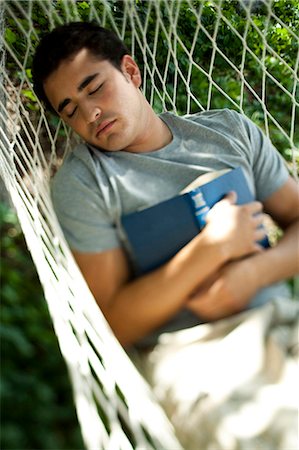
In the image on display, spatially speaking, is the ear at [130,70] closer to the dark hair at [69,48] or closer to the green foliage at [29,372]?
the dark hair at [69,48]

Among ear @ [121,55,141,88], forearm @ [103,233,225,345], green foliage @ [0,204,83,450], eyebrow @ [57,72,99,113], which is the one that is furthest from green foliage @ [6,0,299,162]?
forearm @ [103,233,225,345]

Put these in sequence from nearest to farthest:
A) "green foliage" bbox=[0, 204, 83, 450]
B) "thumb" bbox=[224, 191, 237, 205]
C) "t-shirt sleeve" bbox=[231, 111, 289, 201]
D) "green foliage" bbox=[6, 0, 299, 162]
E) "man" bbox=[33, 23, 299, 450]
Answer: "man" bbox=[33, 23, 299, 450] < "thumb" bbox=[224, 191, 237, 205] < "t-shirt sleeve" bbox=[231, 111, 289, 201] < "green foliage" bbox=[0, 204, 83, 450] < "green foliage" bbox=[6, 0, 299, 162]

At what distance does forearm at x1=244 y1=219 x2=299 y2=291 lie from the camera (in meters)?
1.11

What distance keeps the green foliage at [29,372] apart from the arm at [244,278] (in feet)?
2.06

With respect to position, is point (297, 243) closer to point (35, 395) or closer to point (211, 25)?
point (35, 395)

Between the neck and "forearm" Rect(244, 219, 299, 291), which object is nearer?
"forearm" Rect(244, 219, 299, 291)

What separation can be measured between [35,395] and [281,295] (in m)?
0.75

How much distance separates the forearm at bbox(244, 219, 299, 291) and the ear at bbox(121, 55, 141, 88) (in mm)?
468

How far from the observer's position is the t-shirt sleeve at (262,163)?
1281 mm

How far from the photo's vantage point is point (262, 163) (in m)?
1.30

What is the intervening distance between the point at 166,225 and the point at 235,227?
0.42 feet

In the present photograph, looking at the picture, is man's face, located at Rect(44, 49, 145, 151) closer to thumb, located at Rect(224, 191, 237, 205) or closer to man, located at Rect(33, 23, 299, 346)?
man, located at Rect(33, 23, 299, 346)

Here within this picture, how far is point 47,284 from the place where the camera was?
3.66ft

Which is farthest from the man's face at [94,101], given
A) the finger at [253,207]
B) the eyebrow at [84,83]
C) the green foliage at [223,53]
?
the green foliage at [223,53]
